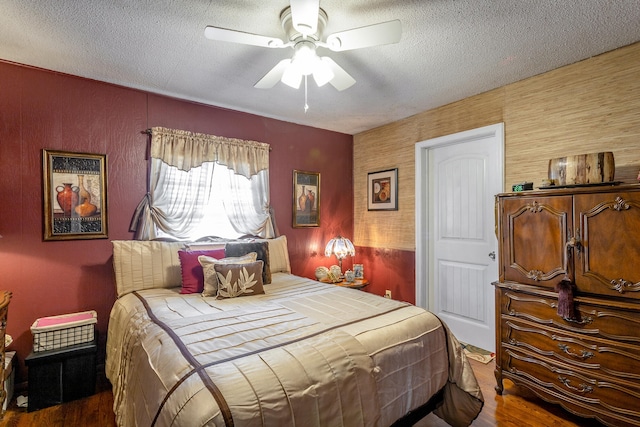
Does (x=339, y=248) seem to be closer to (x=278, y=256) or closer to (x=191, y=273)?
(x=278, y=256)

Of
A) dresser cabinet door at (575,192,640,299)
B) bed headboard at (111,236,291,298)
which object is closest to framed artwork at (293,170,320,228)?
bed headboard at (111,236,291,298)

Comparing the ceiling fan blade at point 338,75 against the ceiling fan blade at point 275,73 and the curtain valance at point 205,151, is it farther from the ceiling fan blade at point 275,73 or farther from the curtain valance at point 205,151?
the curtain valance at point 205,151

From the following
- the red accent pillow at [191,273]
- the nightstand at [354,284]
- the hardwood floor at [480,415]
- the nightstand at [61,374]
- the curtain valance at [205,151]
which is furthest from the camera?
the nightstand at [354,284]

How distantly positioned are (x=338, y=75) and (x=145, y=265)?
2167 millimetres

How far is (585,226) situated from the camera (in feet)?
6.30

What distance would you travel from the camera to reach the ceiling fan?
1.55 meters

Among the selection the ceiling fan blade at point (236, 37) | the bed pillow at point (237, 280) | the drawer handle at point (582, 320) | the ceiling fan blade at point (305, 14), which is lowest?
the drawer handle at point (582, 320)

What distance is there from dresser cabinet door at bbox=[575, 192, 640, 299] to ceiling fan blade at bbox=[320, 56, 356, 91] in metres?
1.68

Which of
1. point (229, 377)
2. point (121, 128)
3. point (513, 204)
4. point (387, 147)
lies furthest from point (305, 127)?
point (229, 377)

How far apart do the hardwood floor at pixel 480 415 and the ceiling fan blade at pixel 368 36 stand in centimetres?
234

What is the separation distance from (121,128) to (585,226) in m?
3.66

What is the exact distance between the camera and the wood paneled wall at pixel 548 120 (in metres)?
2.15

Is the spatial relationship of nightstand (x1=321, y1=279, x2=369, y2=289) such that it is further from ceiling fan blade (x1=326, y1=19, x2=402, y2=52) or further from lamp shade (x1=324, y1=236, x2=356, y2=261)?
ceiling fan blade (x1=326, y1=19, x2=402, y2=52)

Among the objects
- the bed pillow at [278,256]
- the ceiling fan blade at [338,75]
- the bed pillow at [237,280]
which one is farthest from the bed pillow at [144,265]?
the ceiling fan blade at [338,75]
